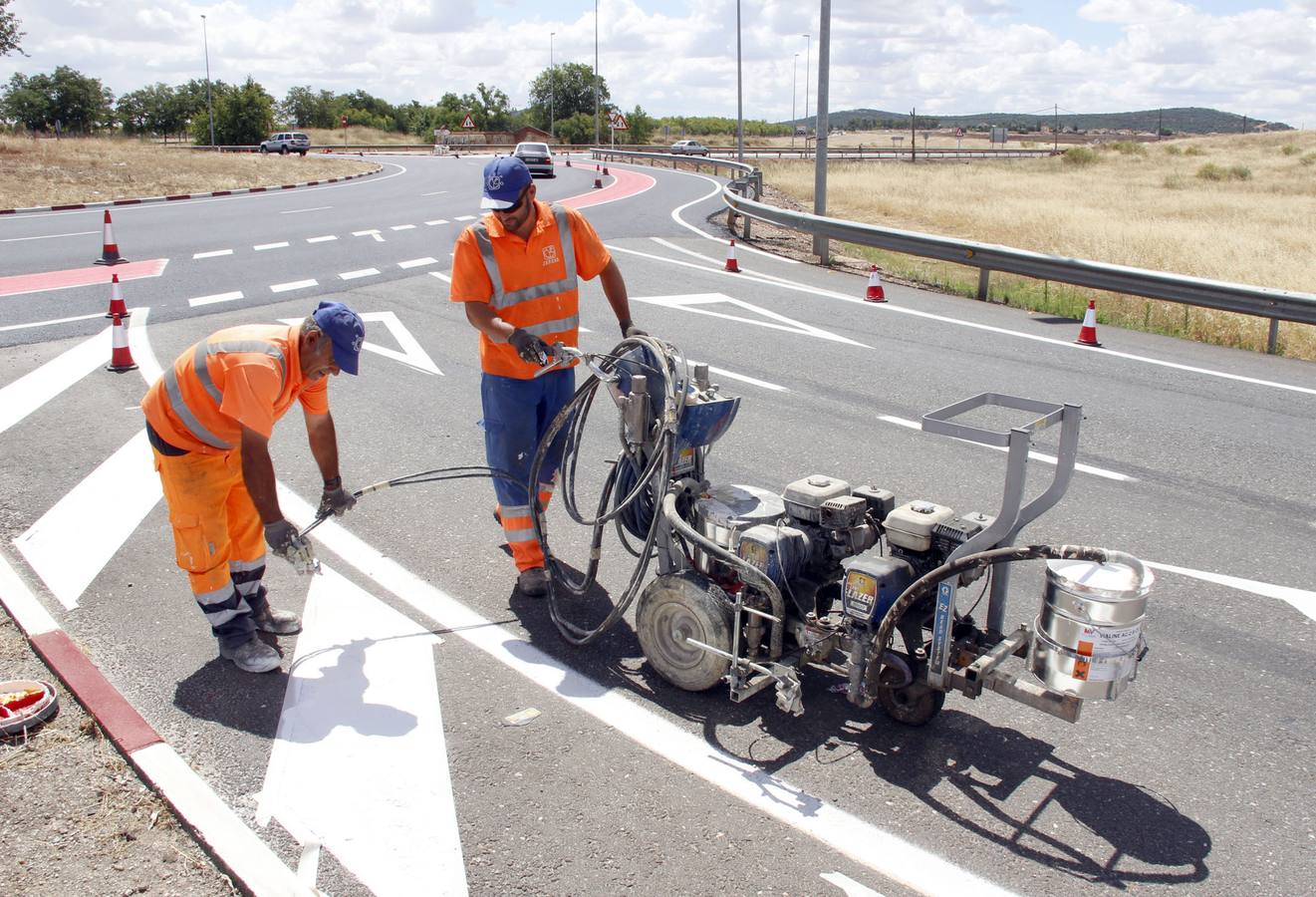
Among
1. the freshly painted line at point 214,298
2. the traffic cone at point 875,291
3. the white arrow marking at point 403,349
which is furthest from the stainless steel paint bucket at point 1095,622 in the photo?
the freshly painted line at point 214,298

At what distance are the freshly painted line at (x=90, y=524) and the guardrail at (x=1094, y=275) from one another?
10224mm

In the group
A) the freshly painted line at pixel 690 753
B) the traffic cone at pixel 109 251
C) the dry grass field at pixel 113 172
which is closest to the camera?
the freshly painted line at pixel 690 753

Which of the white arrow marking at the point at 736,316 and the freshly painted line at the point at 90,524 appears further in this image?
the white arrow marking at the point at 736,316

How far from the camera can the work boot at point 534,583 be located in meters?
5.19

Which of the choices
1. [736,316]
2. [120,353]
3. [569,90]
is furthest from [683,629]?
[569,90]

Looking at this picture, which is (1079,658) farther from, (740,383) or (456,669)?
(740,383)

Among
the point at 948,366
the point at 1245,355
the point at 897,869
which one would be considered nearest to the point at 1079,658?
Answer: the point at 897,869

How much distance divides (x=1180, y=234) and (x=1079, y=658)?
2389cm

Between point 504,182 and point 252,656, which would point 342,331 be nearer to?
point 504,182

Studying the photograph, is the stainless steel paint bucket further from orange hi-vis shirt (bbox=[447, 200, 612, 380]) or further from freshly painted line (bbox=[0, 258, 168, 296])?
freshly painted line (bbox=[0, 258, 168, 296])

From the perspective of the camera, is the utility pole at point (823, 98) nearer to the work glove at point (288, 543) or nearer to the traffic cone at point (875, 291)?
the traffic cone at point (875, 291)

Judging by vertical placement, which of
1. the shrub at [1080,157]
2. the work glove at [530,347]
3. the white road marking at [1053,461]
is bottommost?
the white road marking at [1053,461]

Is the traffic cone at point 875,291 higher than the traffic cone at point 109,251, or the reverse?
the traffic cone at point 109,251

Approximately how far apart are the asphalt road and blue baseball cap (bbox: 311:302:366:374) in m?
1.32
